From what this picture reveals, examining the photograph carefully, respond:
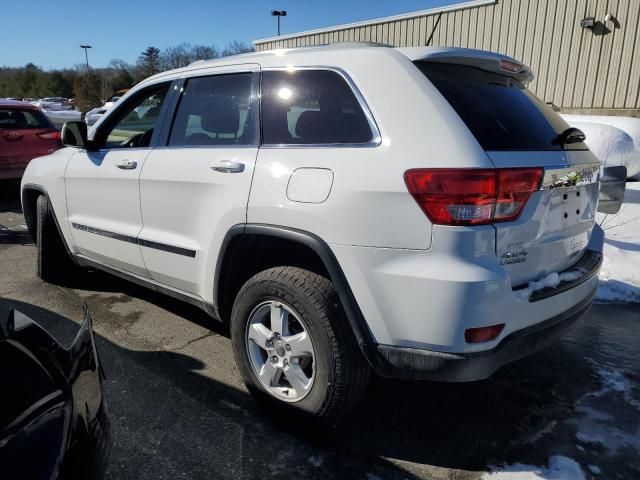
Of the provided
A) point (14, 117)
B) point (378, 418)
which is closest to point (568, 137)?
point (378, 418)

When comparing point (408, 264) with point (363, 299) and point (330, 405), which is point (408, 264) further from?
point (330, 405)

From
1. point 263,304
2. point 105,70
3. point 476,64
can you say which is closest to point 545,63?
point 476,64

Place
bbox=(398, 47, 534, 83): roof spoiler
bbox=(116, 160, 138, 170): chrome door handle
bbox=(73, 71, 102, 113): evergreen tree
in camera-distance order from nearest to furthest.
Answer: bbox=(398, 47, 534, 83): roof spoiler, bbox=(116, 160, 138, 170): chrome door handle, bbox=(73, 71, 102, 113): evergreen tree

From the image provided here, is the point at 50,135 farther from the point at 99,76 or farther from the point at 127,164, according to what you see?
the point at 99,76

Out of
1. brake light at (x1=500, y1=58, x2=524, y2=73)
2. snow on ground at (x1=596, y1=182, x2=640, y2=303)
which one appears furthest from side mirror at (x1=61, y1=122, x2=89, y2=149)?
snow on ground at (x1=596, y1=182, x2=640, y2=303)

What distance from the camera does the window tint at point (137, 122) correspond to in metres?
3.51

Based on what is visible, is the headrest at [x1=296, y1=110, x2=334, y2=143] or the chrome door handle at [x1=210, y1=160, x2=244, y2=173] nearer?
the headrest at [x1=296, y1=110, x2=334, y2=143]

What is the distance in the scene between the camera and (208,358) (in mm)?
3301

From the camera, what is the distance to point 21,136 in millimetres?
8312

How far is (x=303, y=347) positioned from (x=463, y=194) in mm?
1045

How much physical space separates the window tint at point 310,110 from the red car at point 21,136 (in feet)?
23.7

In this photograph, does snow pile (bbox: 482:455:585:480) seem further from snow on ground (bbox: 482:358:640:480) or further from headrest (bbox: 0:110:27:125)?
headrest (bbox: 0:110:27:125)

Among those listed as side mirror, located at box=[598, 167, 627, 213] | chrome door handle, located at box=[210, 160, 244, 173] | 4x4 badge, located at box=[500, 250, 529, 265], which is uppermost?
chrome door handle, located at box=[210, 160, 244, 173]

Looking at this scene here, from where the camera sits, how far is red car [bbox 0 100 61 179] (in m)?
8.18
